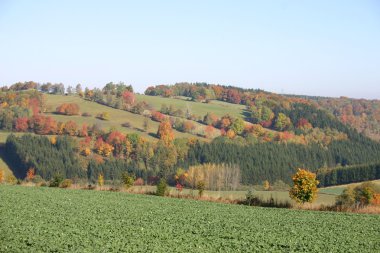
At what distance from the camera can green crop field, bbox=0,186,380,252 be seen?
1834 centimetres

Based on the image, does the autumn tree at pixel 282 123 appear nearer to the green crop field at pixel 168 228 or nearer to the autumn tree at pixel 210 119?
the autumn tree at pixel 210 119

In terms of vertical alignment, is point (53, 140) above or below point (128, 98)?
below

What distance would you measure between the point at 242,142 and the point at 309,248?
123 meters

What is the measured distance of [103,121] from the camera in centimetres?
13725

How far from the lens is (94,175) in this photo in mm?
108938

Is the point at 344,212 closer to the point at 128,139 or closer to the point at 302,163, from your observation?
the point at 128,139

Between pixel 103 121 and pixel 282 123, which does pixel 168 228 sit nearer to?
pixel 103 121

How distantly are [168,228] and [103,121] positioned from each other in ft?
386

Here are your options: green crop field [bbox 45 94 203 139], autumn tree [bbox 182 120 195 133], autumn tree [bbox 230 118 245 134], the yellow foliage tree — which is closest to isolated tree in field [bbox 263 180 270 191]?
green crop field [bbox 45 94 203 139]

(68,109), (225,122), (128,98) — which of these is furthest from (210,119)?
(68,109)

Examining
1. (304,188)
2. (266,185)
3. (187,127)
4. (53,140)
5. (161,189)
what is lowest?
(266,185)

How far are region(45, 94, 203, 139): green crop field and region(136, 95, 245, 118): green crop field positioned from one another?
571 inches

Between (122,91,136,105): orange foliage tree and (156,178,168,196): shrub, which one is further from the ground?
(122,91,136,105): orange foliage tree

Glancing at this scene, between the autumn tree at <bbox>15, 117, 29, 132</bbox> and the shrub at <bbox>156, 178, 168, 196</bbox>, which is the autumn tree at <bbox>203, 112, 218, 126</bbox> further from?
the shrub at <bbox>156, 178, 168, 196</bbox>
